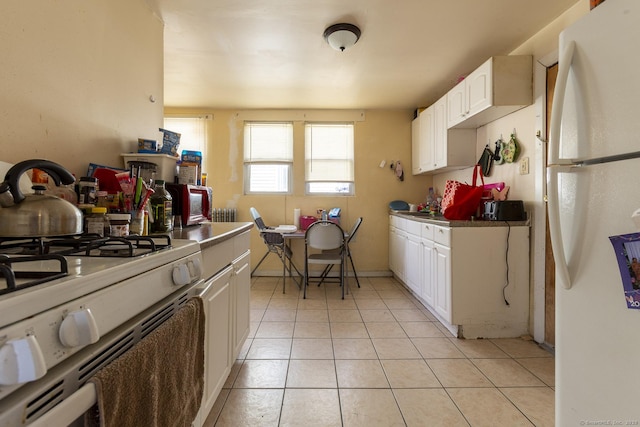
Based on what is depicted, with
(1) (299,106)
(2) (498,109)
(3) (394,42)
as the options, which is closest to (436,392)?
(2) (498,109)

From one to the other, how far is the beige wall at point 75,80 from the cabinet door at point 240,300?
0.91m

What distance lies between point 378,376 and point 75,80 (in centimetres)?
223

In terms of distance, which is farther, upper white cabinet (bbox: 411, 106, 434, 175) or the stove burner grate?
upper white cabinet (bbox: 411, 106, 434, 175)

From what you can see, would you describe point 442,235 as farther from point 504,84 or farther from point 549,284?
point 504,84

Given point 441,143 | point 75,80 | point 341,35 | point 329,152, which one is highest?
point 341,35

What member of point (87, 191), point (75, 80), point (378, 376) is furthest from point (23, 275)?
point (378, 376)

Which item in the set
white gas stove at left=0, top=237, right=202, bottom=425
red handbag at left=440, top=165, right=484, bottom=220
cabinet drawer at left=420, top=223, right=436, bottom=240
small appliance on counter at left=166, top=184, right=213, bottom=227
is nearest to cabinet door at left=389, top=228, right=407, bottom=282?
cabinet drawer at left=420, top=223, right=436, bottom=240

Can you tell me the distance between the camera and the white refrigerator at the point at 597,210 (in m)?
0.75

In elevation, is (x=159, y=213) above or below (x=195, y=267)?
above

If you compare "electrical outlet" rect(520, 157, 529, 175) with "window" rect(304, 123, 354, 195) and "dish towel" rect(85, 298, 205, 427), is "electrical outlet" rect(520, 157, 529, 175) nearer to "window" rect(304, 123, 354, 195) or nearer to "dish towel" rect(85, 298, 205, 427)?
"window" rect(304, 123, 354, 195)

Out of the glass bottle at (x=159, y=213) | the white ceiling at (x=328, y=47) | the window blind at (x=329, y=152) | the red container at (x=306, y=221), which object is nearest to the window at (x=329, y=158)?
the window blind at (x=329, y=152)

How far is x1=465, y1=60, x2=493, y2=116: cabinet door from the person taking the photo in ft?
7.38

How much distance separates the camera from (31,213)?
0.78 metres

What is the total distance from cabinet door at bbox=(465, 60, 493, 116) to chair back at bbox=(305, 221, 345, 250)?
1692mm
